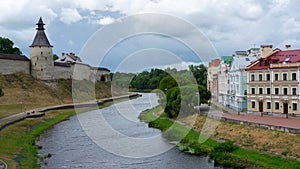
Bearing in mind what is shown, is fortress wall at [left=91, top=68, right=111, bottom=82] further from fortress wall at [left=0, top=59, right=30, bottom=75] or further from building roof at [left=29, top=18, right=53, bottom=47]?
fortress wall at [left=0, top=59, right=30, bottom=75]

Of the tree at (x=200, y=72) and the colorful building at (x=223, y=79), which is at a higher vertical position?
the tree at (x=200, y=72)

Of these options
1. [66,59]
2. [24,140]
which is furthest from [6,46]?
[24,140]

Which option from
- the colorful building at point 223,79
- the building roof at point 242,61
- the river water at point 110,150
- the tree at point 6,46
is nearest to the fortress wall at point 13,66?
the tree at point 6,46

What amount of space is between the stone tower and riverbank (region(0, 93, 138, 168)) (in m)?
23.8

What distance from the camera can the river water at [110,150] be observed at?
1013 inches

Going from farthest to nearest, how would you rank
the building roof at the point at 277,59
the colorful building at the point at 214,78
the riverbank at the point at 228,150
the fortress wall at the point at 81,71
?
the fortress wall at the point at 81,71 → the colorful building at the point at 214,78 → the building roof at the point at 277,59 → the riverbank at the point at 228,150

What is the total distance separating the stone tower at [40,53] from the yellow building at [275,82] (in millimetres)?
46526

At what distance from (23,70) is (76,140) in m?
43.2

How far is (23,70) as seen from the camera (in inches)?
2899

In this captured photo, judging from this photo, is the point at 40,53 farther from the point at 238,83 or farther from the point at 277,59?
the point at 277,59

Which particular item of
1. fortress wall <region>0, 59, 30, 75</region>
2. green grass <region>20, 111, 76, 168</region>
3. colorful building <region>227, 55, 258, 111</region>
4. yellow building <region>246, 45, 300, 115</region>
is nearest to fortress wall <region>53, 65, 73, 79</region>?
fortress wall <region>0, 59, 30, 75</region>

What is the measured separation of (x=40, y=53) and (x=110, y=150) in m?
50.4

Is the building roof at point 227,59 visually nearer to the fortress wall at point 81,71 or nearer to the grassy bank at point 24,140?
the grassy bank at point 24,140

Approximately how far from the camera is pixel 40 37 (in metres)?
76.1
